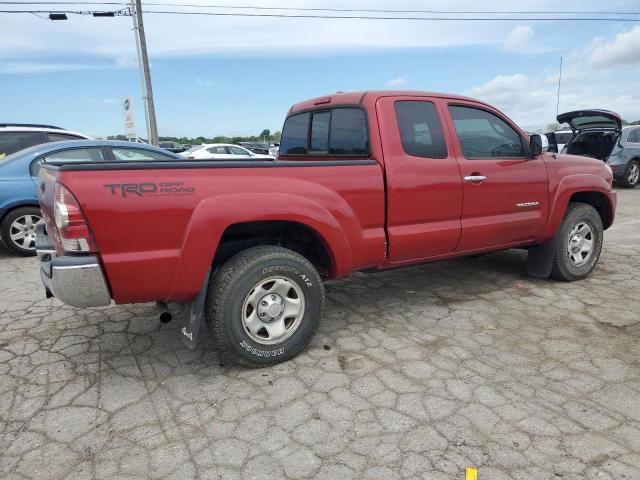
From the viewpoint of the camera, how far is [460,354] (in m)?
3.33

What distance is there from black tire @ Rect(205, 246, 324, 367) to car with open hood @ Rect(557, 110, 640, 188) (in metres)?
6.96

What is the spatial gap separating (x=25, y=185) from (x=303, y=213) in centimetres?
470

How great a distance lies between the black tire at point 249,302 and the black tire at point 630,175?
1276 centimetres

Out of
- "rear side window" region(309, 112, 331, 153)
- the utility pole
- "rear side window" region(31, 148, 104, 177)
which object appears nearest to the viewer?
"rear side window" region(309, 112, 331, 153)

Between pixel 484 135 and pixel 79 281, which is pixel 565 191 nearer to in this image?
pixel 484 135

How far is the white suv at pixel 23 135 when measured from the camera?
7305 mm

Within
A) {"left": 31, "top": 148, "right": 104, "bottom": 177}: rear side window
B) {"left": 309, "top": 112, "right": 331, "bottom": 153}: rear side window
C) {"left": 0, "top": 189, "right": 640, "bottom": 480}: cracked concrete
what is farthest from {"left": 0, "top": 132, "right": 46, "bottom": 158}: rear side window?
{"left": 309, "top": 112, "right": 331, "bottom": 153}: rear side window

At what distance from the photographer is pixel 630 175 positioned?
12852mm


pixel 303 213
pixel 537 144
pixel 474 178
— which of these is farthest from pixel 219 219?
pixel 537 144

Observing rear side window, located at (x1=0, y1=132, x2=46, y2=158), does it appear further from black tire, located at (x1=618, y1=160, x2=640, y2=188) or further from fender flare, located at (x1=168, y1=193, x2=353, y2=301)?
black tire, located at (x1=618, y1=160, x2=640, y2=188)

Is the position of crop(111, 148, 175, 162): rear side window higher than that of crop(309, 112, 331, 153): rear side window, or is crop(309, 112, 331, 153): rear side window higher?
crop(309, 112, 331, 153): rear side window

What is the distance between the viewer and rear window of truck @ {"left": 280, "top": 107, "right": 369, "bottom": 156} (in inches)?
145

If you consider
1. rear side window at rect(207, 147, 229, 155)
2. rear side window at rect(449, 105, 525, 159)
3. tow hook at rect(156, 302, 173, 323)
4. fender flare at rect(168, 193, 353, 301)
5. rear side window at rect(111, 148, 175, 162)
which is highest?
rear side window at rect(449, 105, 525, 159)

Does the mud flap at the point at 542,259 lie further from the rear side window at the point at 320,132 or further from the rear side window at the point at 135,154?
the rear side window at the point at 135,154
